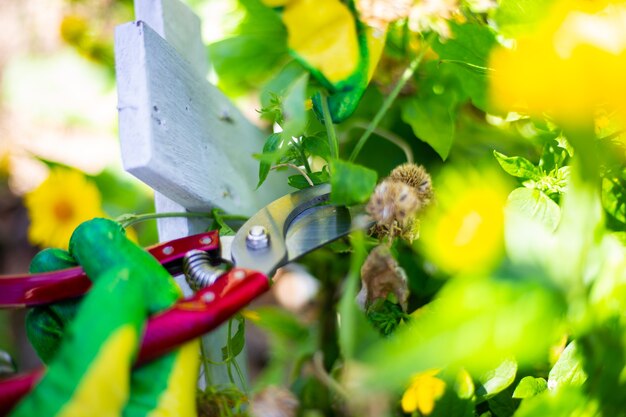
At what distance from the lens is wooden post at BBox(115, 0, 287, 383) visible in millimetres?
453

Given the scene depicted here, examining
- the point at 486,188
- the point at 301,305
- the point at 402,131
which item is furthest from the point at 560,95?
the point at 301,305

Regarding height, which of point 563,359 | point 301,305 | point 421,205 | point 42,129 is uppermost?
point 421,205

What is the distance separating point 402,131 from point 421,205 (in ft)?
0.92

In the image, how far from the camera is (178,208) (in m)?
0.55

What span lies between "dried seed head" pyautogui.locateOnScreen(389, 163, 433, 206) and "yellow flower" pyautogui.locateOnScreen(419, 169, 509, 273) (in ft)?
0.03

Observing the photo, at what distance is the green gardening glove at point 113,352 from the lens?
31cm

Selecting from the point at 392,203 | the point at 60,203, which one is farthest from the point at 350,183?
the point at 60,203

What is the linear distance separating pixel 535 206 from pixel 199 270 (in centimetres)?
25

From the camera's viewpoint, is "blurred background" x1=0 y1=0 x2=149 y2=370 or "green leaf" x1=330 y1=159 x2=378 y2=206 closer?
"green leaf" x1=330 y1=159 x2=378 y2=206

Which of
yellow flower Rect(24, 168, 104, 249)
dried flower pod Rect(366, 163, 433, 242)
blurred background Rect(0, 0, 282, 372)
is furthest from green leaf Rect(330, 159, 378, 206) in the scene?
blurred background Rect(0, 0, 282, 372)

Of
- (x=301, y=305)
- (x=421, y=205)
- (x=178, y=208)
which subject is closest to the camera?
(x=421, y=205)

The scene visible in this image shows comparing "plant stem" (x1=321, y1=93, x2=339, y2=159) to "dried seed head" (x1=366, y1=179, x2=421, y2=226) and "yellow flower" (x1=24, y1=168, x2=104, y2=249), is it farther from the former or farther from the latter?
"yellow flower" (x1=24, y1=168, x2=104, y2=249)

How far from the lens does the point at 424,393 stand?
44 centimetres

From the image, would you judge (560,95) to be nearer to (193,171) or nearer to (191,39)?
(193,171)
